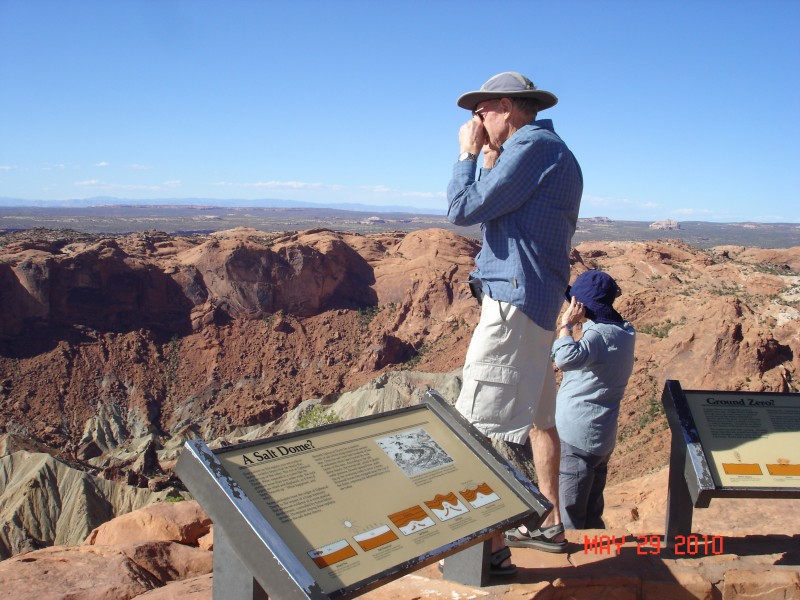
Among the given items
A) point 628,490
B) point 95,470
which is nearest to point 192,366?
point 95,470

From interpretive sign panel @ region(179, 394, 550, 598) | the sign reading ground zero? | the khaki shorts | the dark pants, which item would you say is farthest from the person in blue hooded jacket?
interpretive sign panel @ region(179, 394, 550, 598)

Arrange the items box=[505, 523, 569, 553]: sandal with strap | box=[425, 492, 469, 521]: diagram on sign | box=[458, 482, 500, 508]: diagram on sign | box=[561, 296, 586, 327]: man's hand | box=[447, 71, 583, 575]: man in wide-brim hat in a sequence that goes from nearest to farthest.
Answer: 1. box=[425, 492, 469, 521]: diagram on sign
2. box=[458, 482, 500, 508]: diagram on sign
3. box=[447, 71, 583, 575]: man in wide-brim hat
4. box=[505, 523, 569, 553]: sandal with strap
5. box=[561, 296, 586, 327]: man's hand

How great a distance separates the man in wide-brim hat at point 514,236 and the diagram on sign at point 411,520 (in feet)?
2.78

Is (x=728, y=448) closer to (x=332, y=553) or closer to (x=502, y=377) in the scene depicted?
(x=502, y=377)

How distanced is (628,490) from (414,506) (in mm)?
5806

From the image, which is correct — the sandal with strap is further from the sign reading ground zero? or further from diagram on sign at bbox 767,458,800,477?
diagram on sign at bbox 767,458,800,477

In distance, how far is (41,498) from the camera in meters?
16.9

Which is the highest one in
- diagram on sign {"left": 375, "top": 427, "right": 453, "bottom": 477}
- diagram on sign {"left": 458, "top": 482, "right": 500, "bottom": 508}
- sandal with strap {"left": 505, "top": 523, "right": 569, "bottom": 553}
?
diagram on sign {"left": 375, "top": 427, "right": 453, "bottom": 477}

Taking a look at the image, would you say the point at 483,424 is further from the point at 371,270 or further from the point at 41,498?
the point at 371,270

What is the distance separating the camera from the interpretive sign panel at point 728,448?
330 centimetres

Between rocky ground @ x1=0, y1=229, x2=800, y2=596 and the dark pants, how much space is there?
37.7 feet

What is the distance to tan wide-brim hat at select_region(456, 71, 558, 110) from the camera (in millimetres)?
3344

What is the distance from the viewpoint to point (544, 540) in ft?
11.7
